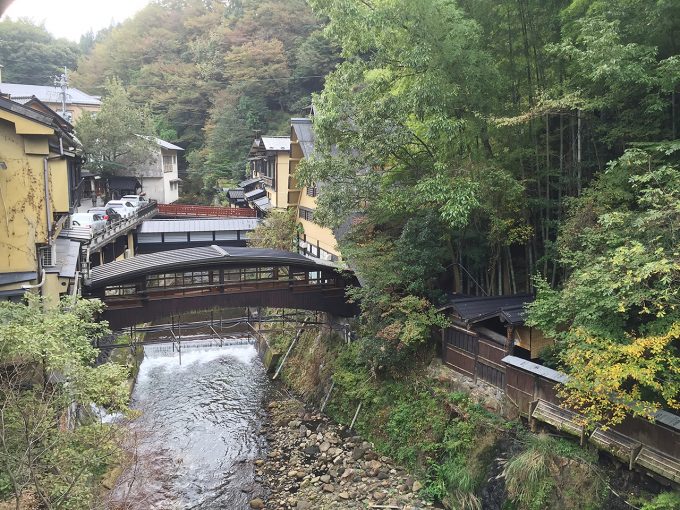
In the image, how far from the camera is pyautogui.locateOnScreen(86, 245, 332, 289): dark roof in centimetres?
1620

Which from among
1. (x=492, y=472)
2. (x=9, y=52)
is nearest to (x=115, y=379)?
(x=492, y=472)

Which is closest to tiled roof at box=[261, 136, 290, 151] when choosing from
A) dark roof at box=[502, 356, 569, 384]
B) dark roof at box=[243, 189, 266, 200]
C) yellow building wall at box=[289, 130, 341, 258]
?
yellow building wall at box=[289, 130, 341, 258]

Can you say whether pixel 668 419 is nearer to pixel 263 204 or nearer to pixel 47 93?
pixel 263 204

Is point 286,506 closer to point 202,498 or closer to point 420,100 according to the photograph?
point 202,498

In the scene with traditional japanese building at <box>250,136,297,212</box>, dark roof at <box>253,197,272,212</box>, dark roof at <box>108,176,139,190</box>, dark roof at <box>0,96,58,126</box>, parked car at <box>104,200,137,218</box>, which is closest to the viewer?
dark roof at <box>0,96,58,126</box>

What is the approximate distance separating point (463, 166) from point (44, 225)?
1281 cm

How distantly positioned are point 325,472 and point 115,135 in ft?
118

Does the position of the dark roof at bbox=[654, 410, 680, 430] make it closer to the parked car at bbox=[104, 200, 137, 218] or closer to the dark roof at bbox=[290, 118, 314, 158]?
the dark roof at bbox=[290, 118, 314, 158]

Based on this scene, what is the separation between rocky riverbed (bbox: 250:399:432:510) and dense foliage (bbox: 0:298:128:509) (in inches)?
223

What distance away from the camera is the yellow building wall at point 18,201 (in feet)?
43.2

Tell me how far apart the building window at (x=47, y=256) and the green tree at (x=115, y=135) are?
93.1 ft

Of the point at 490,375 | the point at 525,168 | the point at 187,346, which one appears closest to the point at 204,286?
the point at 187,346

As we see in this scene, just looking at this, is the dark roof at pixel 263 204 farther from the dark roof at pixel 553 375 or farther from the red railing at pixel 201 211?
the dark roof at pixel 553 375

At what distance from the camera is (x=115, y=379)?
34.8ft
